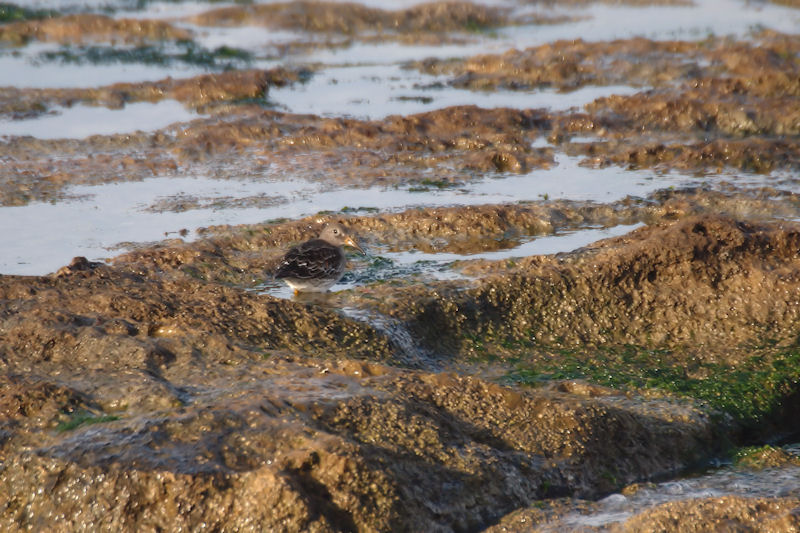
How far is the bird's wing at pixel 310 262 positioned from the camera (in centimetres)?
712

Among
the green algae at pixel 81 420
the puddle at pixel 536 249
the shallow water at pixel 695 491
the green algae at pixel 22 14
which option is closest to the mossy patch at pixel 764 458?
the shallow water at pixel 695 491

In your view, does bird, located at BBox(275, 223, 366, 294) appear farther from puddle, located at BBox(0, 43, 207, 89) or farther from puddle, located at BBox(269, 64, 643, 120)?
puddle, located at BBox(0, 43, 207, 89)

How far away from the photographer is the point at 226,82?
48.1 feet

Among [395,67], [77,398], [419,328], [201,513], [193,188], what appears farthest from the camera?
[395,67]

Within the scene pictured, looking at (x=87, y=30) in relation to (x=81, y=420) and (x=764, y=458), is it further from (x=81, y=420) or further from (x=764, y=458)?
(x=764, y=458)

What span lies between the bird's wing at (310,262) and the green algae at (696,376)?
73.1 inches

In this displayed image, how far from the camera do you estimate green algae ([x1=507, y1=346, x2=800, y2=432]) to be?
18.6 ft

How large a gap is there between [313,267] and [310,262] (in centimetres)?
4

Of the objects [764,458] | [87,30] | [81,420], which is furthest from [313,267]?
A: [87,30]

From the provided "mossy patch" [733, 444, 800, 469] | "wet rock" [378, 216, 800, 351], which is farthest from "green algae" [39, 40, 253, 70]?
"mossy patch" [733, 444, 800, 469]

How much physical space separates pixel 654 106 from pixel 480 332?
7905mm

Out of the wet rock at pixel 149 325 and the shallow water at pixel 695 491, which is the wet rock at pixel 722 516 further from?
the wet rock at pixel 149 325

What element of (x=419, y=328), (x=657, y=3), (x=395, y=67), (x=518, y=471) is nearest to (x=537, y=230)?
(x=419, y=328)

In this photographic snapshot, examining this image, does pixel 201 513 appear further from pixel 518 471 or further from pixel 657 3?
pixel 657 3
